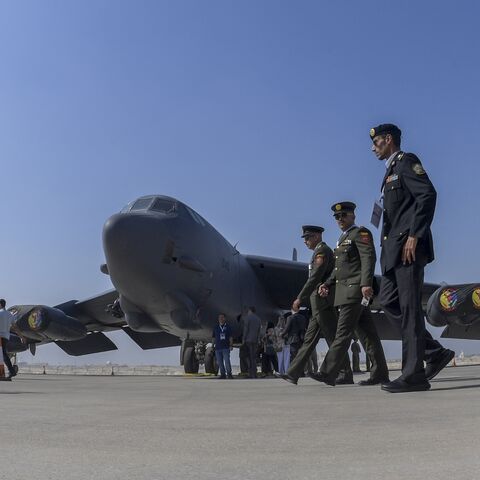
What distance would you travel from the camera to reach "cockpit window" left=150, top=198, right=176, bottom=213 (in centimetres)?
1426

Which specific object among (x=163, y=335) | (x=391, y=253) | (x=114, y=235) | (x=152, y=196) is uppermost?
(x=152, y=196)

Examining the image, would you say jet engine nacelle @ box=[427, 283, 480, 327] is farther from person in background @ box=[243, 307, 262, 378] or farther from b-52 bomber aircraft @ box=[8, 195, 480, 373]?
b-52 bomber aircraft @ box=[8, 195, 480, 373]

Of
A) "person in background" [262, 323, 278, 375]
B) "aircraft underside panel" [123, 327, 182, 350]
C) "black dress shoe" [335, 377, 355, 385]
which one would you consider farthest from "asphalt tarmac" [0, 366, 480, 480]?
"aircraft underside panel" [123, 327, 182, 350]

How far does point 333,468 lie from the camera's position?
199 centimetres

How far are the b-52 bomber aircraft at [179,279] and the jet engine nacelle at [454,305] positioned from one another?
153 inches

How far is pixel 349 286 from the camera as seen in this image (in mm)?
6430

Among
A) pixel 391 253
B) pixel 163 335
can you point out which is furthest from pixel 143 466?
pixel 163 335

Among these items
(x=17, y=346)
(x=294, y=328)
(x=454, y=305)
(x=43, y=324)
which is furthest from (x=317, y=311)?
(x=17, y=346)

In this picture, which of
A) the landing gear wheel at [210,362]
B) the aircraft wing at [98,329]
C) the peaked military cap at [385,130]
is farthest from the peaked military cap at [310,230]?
the aircraft wing at [98,329]

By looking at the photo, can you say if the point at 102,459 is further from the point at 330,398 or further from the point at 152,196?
the point at 152,196

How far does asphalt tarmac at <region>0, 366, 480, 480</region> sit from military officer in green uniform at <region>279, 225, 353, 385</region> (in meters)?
2.53

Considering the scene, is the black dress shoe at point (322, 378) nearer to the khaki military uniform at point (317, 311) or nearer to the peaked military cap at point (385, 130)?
the khaki military uniform at point (317, 311)

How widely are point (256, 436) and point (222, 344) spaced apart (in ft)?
35.9

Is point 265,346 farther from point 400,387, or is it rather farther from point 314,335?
point 400,387
